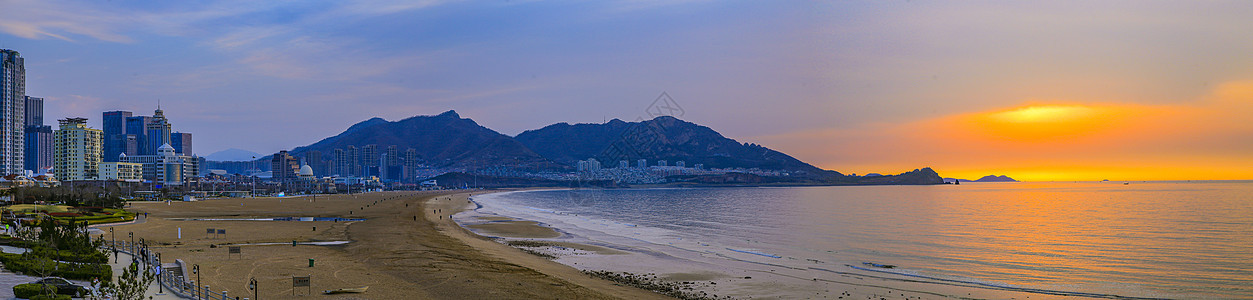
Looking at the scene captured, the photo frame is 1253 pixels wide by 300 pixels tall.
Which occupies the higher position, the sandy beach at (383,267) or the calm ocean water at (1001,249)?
the sandy beach at (383,267)

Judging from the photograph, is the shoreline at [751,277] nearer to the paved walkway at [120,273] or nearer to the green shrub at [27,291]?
the paved walkway at [120,273]

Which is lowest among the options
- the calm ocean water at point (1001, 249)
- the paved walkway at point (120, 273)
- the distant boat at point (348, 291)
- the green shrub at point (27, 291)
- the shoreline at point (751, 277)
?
the calm ocean water at point (1001, 249)

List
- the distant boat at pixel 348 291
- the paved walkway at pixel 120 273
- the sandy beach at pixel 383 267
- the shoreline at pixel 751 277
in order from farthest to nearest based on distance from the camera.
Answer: the shoreline at pixel 751 277 → the sandy beach at pixel 383 267 → the distant boat at pixel 348 291 → the paved walkway at pixel 120 273

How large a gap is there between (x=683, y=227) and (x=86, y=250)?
43641 millimetres

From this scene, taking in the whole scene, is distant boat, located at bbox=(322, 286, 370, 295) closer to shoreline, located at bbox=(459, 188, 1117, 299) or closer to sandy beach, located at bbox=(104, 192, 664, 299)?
sandy beach, located at bbox=(104, 192, 664, 299)

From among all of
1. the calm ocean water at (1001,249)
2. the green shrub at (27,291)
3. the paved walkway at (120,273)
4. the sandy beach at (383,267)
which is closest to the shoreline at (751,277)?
the calm ocean water at (1001,249)

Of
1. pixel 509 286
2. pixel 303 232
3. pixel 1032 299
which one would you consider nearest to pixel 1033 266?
pixel 1032 299

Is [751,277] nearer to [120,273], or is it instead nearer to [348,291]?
[348,291]

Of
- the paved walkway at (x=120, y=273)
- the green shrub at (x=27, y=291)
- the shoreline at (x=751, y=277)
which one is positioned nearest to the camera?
the green shrub at (x=27, y=291)

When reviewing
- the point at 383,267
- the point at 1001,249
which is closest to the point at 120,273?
the point at 383,267

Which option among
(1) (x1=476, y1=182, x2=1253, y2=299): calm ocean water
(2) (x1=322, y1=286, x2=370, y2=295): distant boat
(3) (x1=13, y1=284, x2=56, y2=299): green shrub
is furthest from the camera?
(1) (x1=476, y1=182, x2=1253, y2=299): calm ocean water

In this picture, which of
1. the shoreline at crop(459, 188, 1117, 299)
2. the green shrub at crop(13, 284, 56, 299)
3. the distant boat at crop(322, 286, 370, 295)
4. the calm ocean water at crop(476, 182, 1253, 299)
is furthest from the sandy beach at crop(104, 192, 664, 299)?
the calm ocean water at crop(476, 182, 1253, 299)

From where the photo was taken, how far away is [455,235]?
5056cm

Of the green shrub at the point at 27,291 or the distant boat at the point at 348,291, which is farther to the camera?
the distant boat at the point at 348,291
